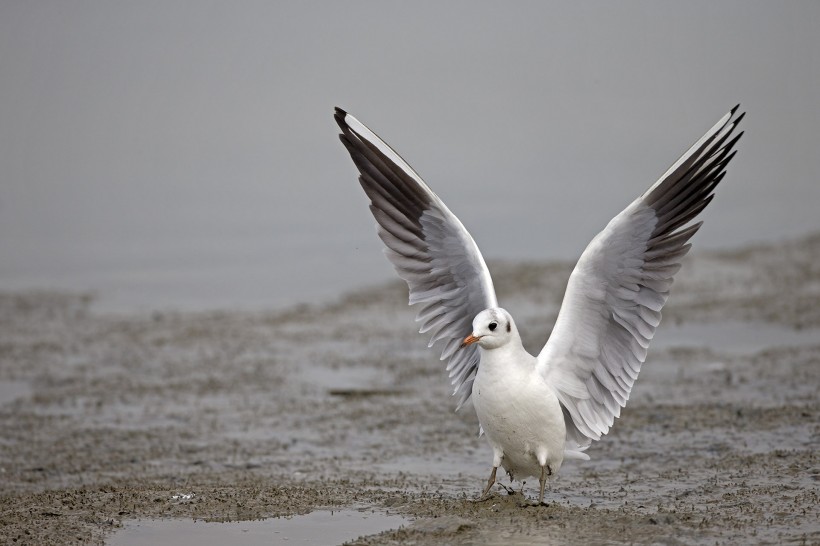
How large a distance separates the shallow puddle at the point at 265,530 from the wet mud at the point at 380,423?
105mm

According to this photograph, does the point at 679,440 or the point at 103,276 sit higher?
the point at 103,276

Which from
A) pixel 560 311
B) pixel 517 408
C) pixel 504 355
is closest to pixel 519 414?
pixel 517 408

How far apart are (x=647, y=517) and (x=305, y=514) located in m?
1.88

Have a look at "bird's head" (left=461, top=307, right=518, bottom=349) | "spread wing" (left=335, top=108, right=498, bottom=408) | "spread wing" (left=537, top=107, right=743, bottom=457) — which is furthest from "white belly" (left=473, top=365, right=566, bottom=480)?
"spread wing" (left=335, top=108, right=498, bottom=408)

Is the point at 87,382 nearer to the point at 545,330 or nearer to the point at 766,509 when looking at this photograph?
the point at 545,330

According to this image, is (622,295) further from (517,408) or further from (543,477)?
(543,477)

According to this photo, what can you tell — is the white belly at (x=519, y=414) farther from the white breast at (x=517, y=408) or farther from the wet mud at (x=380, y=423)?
the wet mud at (x=380, y=423)

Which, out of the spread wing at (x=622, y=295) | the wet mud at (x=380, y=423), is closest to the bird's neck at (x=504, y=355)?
the spread wing at (x=622, y=295)

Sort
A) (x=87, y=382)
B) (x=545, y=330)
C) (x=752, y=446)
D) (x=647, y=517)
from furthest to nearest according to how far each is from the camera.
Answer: (x=545, y=330) → (x=87, y=382) → (x=752, y=446) → (x=647, y=517)

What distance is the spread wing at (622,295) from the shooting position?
6.83m

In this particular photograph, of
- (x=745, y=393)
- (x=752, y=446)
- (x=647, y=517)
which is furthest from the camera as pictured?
(x=745, y=393)

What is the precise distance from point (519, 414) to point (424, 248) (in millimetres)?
1388

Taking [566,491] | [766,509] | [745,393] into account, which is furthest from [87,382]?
[766,509]

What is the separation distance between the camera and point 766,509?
20.6ft
